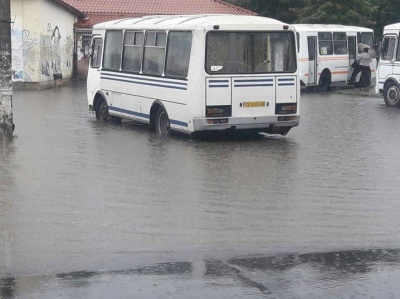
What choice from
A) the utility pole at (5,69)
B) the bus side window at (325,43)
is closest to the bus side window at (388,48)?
the bus side window at (325,43)

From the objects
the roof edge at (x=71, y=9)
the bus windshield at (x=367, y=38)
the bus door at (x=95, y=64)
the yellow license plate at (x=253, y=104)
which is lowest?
the yellow license plate at (x=253, y=104)

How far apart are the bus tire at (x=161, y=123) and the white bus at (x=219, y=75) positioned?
0.02 metres

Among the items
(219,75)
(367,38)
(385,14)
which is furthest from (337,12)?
(219,75)

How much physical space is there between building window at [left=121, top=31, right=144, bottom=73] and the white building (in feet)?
56.3

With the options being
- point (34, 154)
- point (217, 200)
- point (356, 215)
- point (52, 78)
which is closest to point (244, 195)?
point (217, 200)

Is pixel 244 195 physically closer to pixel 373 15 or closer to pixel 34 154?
pixel 34 154

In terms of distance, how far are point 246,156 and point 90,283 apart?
9.16 meters

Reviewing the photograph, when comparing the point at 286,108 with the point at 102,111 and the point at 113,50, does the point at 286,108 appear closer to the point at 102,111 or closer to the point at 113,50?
the point at 113,50

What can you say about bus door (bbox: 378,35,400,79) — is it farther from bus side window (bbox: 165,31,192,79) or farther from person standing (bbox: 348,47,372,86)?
bus side window (bbox: 165,31,192,79)

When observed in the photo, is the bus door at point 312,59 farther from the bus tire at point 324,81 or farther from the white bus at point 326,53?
the bus tire at point 324,81

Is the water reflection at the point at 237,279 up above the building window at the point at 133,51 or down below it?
below

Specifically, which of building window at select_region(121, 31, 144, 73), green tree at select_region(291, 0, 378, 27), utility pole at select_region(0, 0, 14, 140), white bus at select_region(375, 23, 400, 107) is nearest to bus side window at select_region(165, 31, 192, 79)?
building window at select_region(121, 31, 144, 73)

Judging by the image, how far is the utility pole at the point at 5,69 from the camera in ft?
61.0

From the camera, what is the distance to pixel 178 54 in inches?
754
